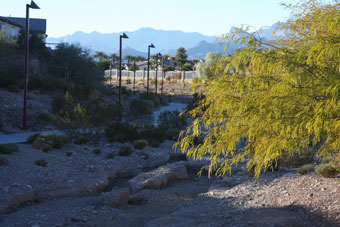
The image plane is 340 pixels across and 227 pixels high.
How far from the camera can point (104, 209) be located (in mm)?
9961

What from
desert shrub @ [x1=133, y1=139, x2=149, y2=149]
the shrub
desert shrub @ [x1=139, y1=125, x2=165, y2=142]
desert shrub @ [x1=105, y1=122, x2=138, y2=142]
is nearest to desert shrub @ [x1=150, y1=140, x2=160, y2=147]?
desert shrub @ [x1=133, y1=139, x2=149, y2=149]

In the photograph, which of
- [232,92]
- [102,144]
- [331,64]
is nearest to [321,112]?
[331,64]

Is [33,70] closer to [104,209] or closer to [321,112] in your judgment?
[104,209]

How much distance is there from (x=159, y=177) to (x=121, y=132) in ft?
25.2

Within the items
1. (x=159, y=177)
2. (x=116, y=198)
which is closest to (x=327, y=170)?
(x=159, y=177)

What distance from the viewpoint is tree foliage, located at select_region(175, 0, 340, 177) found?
5.11 meters

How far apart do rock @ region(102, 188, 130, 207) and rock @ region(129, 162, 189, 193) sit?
1343 mm

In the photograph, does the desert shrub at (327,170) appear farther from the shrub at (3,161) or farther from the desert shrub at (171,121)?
the desert shrub at (171,121)

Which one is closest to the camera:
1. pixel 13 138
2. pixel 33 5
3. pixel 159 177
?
pixel 159 177

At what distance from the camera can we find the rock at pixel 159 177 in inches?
482

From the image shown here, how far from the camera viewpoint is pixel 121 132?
20109mm

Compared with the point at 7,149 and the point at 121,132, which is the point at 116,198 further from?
the point at 121,132

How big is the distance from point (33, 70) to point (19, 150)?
953 inches

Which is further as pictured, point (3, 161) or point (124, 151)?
point (124, 151)
